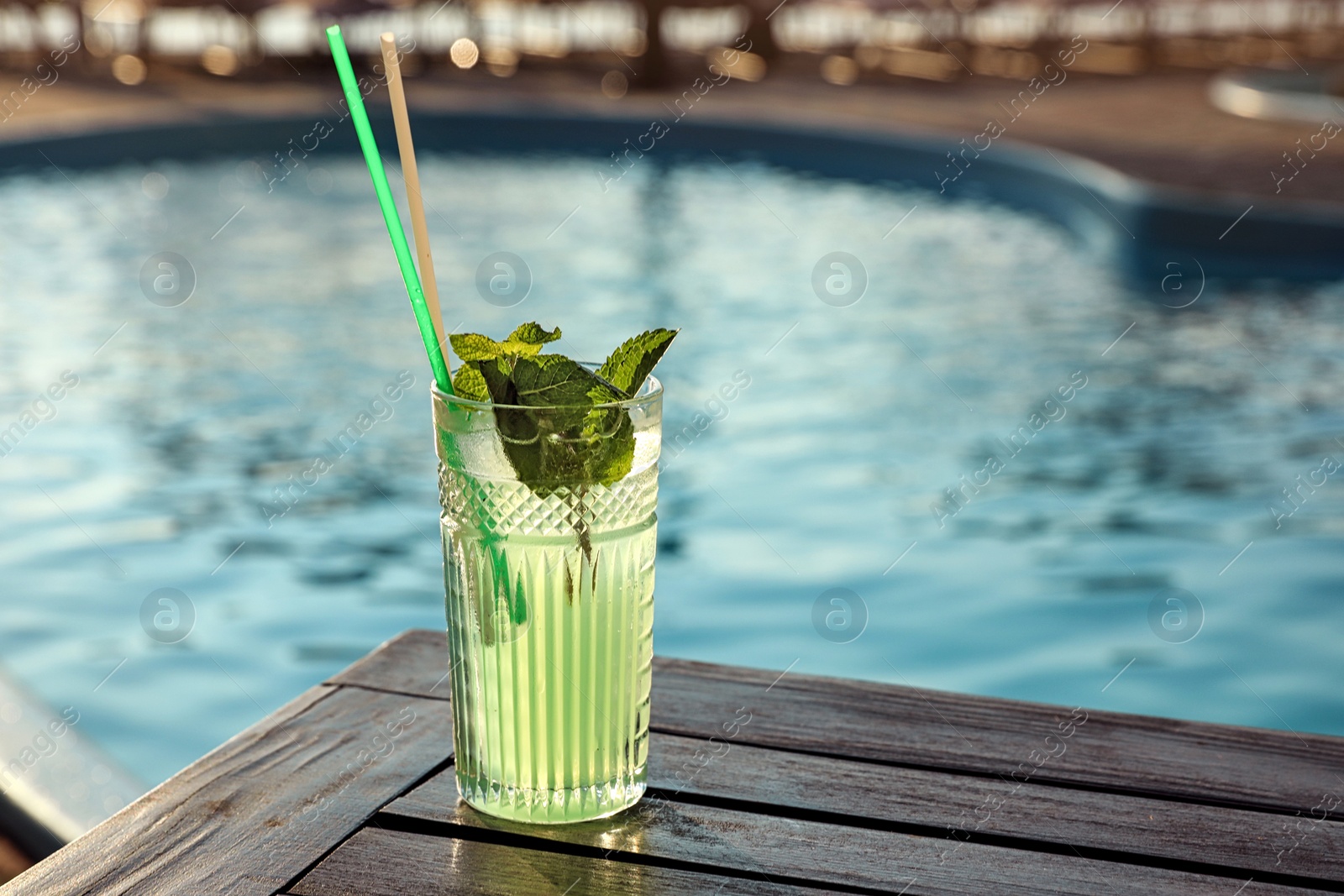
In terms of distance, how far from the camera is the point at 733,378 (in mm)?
4719

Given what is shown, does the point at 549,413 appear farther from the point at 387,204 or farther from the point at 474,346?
the point at 387,204

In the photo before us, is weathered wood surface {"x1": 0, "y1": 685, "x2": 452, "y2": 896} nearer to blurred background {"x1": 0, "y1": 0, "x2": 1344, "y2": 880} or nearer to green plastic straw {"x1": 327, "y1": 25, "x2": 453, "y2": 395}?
green plastic straw {"x1": 327, "y1": 25, "x2": 453, "y2": 395}

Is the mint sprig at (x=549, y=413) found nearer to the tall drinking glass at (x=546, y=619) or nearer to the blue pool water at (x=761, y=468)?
the tall drinking glass at (x=546, y=619)

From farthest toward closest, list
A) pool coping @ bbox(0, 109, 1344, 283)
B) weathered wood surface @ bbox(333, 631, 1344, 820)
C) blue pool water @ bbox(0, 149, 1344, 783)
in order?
pool coping @ bbox(0, 109, 1344, 283)
blue pool water @ bbox(0, 149, 1344, 783)
weathered wood surface @ bbox(333, 631, 1344, 820)

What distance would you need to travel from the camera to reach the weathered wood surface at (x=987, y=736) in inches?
39.0

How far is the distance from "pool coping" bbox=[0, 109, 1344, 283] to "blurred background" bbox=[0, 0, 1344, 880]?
0.02 m

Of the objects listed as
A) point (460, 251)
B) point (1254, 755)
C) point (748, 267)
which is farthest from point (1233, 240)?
point (1254, 755)

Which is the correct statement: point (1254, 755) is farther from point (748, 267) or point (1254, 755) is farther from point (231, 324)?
point (748, 267)

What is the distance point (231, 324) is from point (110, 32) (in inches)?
303

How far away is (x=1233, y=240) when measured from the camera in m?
6.01

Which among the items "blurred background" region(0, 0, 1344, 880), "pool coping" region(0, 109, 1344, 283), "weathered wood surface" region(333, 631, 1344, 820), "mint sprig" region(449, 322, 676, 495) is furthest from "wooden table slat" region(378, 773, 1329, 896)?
"pool coping" region(0, 109, 1344, 283)

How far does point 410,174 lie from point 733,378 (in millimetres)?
3829

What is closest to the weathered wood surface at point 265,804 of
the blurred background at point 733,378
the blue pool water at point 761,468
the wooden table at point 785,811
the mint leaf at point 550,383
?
the wooden table at point 785,811

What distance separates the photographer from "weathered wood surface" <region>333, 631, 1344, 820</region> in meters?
0.99
